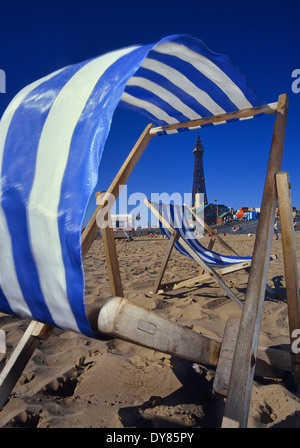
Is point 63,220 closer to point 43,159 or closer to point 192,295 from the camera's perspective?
point 43,159

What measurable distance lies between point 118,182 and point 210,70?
802 mm

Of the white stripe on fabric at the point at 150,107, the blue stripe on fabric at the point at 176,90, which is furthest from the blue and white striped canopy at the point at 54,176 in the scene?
the white stripe on fabric at the point at 150,107

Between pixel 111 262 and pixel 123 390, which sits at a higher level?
pixel 111 262

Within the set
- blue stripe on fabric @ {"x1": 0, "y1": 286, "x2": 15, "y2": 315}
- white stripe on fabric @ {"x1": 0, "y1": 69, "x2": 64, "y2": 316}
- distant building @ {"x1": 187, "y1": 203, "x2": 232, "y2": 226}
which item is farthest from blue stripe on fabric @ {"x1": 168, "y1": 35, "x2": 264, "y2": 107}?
distant building @ {"x1": 187, "y1": 203, "x2": 232, "y2": 226}

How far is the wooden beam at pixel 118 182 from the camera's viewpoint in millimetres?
1332

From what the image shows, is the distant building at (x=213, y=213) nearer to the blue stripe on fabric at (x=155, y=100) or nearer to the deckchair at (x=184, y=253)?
the deckchair at (x=184, y=253)

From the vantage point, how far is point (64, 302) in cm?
86

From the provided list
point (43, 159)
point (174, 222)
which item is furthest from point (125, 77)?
point (174, 222)

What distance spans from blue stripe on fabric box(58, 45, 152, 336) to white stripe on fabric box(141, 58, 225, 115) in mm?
669

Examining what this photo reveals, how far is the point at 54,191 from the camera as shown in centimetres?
87

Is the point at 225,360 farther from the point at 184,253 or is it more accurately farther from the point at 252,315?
the point at 184,253

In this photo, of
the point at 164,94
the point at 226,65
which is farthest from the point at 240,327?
the point at 164,94

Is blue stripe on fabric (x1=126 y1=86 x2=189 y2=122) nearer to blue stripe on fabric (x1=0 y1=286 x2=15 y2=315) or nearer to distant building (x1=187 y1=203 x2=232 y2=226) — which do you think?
blue stripe on fabric (x1=0 y1=286 x2=15 y2=315)

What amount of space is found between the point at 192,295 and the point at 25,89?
2.71m
